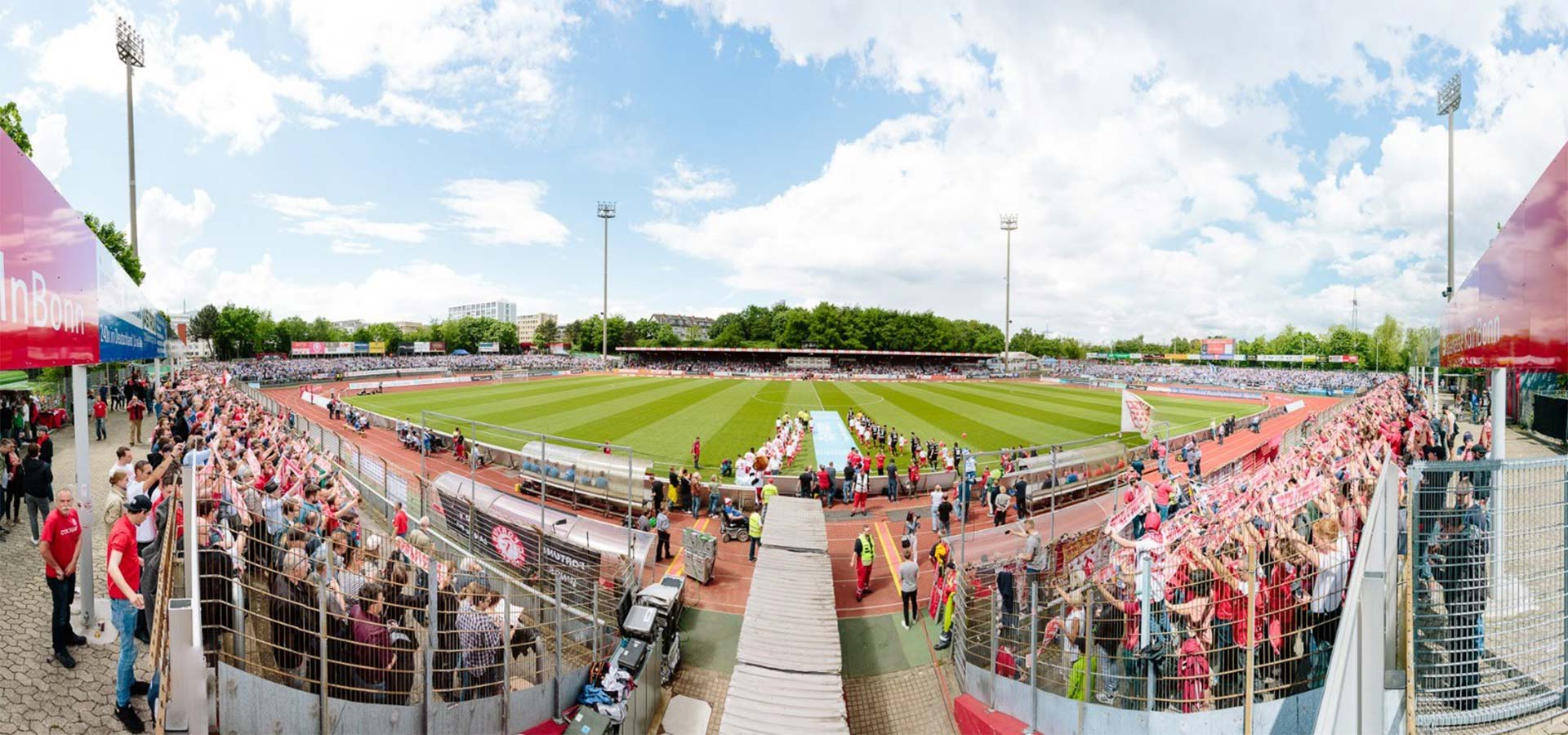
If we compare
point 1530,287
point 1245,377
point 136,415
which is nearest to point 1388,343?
point 1245,377

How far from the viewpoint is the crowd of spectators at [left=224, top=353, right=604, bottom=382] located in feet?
192

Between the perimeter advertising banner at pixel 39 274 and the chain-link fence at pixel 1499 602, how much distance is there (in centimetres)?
991

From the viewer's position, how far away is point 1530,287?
15.3 ft

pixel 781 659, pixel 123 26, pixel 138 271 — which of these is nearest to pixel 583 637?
pixel 781 659

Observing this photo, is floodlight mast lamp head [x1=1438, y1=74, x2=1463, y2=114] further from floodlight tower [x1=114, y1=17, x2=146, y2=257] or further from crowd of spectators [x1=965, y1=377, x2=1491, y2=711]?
floodlight tower [x1=114, y1=17, x2=146, y2=257]

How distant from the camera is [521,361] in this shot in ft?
291

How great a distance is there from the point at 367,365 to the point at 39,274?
80.4 m

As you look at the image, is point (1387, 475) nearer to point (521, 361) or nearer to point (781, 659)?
point (781, 659)

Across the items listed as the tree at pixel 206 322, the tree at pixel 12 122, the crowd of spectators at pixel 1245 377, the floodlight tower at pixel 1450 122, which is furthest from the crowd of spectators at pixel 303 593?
the tree at pixel 206 322

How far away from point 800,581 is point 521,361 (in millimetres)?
88559

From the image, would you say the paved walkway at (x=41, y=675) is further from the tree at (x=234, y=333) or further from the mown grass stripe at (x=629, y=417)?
the tree at (x=234, y=333)

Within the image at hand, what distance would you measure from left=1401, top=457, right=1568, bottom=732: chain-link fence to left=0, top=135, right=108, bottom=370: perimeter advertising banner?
390 inches

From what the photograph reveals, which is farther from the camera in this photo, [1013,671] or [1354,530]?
[1013,671]

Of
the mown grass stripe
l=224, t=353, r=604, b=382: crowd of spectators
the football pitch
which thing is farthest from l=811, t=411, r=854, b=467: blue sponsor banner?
l=224, t=353, r=604, b=382: crowd of spectators
